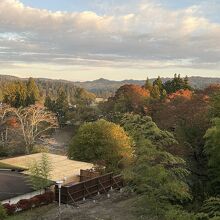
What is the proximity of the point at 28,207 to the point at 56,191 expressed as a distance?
2245 millimetres

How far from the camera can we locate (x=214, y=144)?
22.5 meters

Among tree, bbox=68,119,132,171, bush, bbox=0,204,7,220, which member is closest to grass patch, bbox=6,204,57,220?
bush, bbox=0,204,7,220

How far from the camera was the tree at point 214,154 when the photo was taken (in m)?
22.2

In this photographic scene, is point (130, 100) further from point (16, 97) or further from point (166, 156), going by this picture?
point (166, 156)

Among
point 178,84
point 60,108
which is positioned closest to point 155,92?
point 178,84

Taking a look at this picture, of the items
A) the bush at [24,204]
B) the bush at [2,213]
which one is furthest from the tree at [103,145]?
the bush at [2,213]

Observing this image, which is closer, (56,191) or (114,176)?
(56,191)

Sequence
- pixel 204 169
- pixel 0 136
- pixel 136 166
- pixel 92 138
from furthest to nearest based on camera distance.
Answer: pixel 0 136, pixel 92 138, pixel 204 169, pixel 136 166

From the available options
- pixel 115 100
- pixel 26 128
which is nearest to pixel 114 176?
pixel 26 128

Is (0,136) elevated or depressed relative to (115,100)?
depressed

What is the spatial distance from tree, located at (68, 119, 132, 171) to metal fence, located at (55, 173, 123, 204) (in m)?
2.04

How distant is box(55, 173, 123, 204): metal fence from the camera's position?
24281mm

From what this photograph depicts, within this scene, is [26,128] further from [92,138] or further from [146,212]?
[146,212]

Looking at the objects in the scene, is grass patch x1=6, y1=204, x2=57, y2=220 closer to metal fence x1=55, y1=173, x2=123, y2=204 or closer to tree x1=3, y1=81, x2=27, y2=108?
metal fence x1=55, y1=173, x2=123, y2=204
